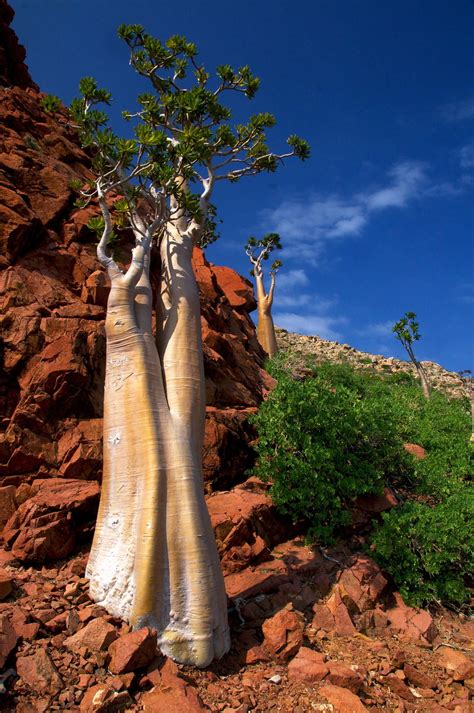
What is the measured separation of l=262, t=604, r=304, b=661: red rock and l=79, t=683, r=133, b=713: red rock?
205 centimetres

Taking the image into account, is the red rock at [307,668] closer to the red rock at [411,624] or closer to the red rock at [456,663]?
the red rock at [456,663]

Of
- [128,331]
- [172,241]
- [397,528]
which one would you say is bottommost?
[397,528]

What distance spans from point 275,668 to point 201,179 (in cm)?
783

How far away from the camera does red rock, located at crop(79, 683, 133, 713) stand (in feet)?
13.9

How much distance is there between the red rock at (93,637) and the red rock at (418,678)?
143 inches

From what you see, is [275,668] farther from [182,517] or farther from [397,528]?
[397,528]

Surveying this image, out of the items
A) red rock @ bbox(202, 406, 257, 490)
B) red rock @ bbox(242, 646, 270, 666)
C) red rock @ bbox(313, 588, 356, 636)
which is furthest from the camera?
red rock @ bbox(202, 406, 257, 490)

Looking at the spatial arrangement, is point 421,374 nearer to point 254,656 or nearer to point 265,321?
point 265,321

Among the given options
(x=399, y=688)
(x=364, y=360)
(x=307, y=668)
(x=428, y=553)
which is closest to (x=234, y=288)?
(x=428, y=553)

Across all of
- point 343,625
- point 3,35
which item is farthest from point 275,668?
point 3,35

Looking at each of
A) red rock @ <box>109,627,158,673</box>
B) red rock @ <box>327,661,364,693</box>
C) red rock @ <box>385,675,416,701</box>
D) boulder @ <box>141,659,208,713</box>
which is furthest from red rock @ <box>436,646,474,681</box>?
red rock @ <box>109,627,158,673</box>

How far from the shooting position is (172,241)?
320 inches

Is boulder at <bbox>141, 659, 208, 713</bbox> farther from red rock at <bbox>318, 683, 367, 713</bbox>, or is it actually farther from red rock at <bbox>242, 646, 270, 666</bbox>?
red rock at <bbox>318, 683, 367, 713</bbox>

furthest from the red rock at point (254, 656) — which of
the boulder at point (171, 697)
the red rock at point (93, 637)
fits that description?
the red rock at point (93, 637)
